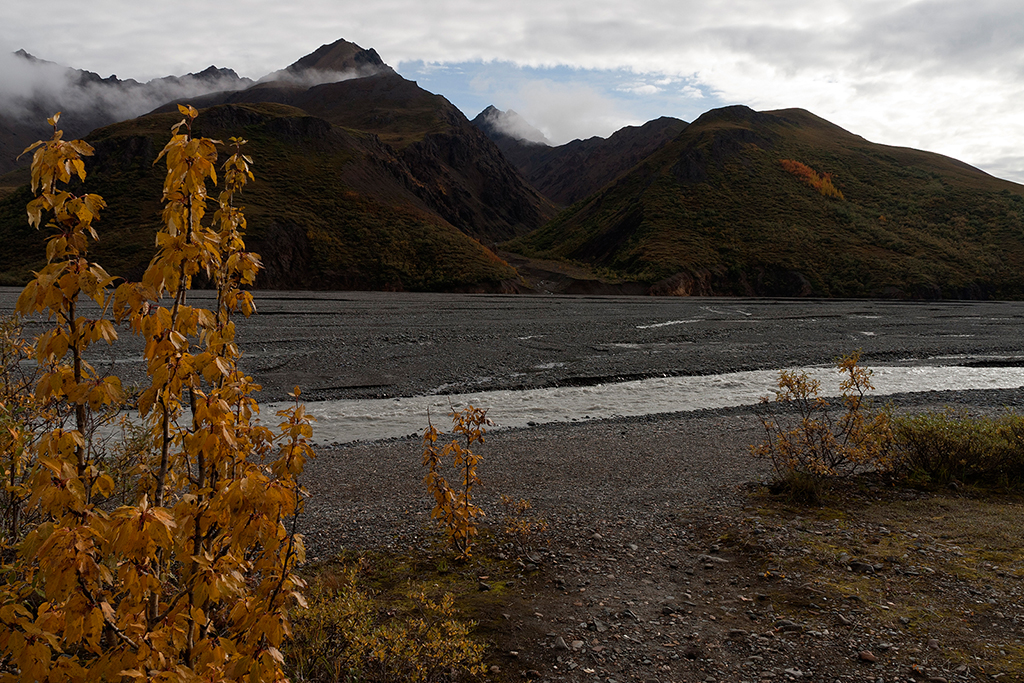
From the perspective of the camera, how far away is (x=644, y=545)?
272 inches

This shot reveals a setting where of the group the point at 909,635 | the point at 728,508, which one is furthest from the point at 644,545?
the point at 909,635

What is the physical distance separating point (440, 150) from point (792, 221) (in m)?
89.2

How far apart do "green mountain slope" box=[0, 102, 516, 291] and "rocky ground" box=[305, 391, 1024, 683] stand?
5116 cm

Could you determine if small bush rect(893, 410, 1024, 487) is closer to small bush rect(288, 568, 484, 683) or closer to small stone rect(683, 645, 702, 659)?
small stone rect(683, 645, 702, 659)

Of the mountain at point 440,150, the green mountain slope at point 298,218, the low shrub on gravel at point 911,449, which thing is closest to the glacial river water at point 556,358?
the low shrub on gravel at point 911,449

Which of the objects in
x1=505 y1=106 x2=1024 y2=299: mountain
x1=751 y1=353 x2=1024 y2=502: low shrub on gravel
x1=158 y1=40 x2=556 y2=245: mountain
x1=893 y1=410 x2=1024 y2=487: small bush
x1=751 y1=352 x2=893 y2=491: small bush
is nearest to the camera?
x1=751 y1=352 x2=893 y2=491: small bush

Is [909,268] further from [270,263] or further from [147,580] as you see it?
[147,580]

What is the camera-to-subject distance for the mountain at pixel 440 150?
124m

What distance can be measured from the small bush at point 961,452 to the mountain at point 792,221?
56439 mm

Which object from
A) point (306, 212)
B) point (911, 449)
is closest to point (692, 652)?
point (911, 449)

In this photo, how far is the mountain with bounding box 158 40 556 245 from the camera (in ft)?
407

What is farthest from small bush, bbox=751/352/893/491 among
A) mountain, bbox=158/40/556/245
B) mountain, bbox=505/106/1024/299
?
mountain, bbox=158/40/556/245

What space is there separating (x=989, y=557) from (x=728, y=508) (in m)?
2.76

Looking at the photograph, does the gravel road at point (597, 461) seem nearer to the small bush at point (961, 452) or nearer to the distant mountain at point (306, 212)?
the small bush at point (961, 452)
